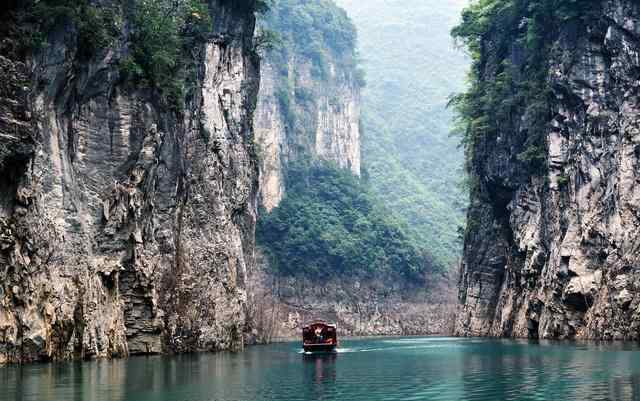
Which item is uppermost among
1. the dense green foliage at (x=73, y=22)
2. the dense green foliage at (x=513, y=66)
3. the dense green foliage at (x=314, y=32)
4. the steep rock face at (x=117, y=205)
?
the dense green foliage at (x=314, y=32)

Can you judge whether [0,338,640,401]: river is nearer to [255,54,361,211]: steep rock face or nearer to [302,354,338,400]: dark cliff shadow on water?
[302,354,338,400]: dark cliff shadow on water

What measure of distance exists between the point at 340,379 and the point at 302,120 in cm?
11588

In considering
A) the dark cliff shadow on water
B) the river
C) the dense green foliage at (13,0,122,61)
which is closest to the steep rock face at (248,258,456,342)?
the dark cliff shadow on water

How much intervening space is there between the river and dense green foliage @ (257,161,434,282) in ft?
267

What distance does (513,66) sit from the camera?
8312 centimetres

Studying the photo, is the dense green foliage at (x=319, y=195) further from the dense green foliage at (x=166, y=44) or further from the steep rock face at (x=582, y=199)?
the dense green foliage at (x=166, y=44)

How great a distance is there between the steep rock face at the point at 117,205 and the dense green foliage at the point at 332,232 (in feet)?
185

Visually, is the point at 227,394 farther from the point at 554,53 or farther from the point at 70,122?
the point at 554,53

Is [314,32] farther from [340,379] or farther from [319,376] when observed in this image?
[340,379]

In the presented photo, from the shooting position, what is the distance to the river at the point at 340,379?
27325 millimetres

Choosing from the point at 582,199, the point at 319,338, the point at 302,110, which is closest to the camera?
the point at 319,338

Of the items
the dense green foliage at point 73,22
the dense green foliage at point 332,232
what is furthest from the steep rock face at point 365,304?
the dense green foliage at point 73,22

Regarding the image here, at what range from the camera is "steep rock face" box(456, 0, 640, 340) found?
2485 inches

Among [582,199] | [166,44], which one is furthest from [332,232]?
[166,44]
